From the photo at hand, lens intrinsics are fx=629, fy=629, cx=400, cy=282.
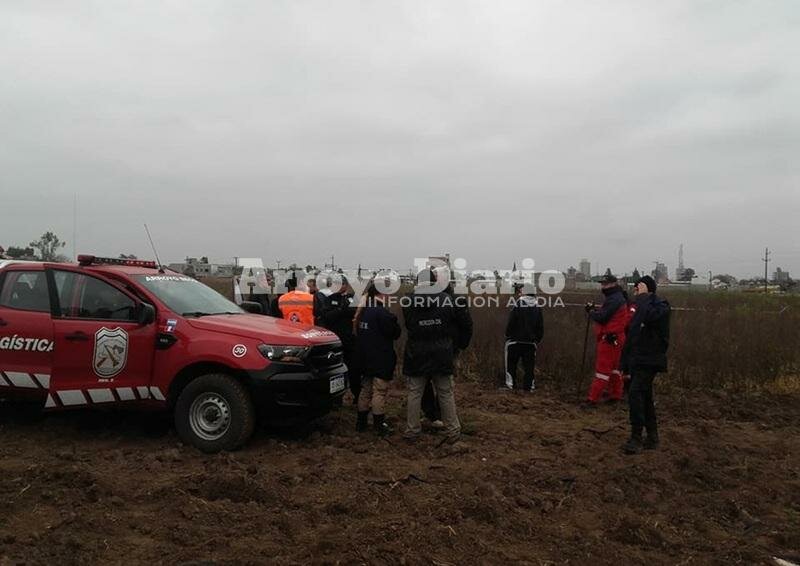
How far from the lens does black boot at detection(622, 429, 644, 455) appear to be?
6.39m

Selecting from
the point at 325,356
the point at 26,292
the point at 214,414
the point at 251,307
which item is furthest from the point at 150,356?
the point at 251,307

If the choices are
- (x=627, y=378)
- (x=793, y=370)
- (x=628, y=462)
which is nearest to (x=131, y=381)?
(x=628, y=462)

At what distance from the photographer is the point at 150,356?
6102 millimetres

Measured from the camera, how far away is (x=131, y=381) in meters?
6.11

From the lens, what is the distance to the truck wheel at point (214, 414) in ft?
19.3

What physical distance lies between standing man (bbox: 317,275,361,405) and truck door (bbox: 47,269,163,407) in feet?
7.51

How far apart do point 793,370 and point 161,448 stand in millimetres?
9897

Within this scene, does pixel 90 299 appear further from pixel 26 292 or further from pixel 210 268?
pixel 210 268

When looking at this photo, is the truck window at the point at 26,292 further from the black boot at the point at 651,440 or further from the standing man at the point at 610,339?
the standing man at the point at 610,339

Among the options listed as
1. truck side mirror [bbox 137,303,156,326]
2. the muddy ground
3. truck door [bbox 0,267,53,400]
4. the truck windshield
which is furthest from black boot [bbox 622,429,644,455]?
truck door [bbox 0,267,53,400]

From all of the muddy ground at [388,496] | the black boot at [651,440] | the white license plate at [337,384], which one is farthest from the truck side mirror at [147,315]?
the black boot at [651,440]

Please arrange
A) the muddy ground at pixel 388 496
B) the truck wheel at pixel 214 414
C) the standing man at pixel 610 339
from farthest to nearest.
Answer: the standing man at pixel 610 339
the truck wheel at pixel 214 414
the muddy ground at pixel 388 496

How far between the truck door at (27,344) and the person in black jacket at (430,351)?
360 centimetres

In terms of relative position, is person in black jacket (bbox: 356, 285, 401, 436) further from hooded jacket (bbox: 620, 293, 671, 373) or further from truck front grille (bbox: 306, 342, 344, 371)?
hooded jacket (bbox: 620, 293, 671, 373)
